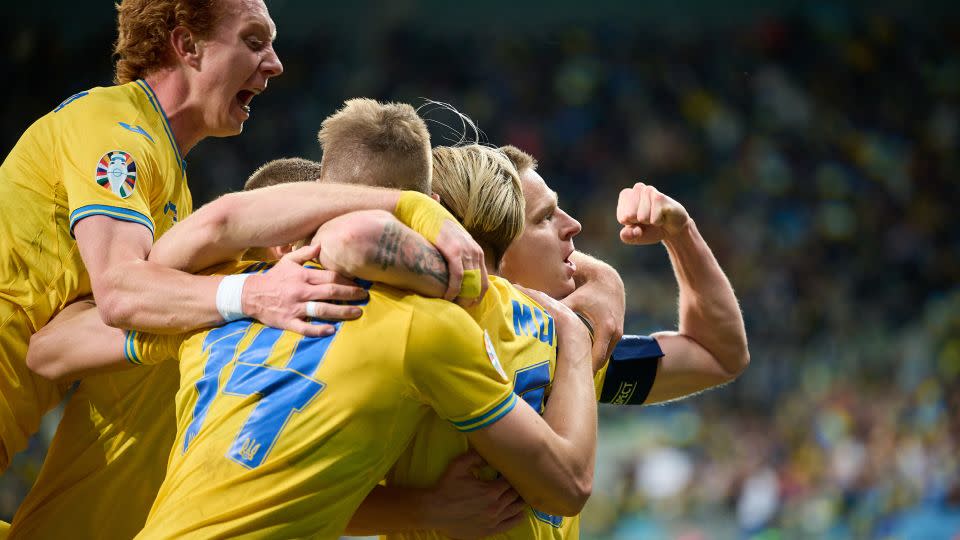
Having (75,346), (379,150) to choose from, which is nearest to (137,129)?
(75,346)

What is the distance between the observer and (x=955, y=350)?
986 cm

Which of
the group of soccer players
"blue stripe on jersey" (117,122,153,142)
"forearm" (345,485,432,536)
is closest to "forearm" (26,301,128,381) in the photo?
the group of soccer players

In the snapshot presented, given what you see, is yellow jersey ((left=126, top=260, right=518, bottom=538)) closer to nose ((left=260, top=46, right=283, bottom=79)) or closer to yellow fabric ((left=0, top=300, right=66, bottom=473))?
yellow fabric ((left=0, top=300, right=66, bottom=473))

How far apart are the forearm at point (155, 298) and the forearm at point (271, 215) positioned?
0.09 metres

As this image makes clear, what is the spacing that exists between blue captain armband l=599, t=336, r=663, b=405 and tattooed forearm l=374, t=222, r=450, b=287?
53.2 inches

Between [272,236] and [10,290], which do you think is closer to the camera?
[272,236]

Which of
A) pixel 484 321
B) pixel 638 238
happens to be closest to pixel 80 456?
pixel 484 321

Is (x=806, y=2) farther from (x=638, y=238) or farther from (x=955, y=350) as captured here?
(x=638, y=238)

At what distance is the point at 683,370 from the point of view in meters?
3.57

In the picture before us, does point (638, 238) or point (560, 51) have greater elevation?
point (638, 238)

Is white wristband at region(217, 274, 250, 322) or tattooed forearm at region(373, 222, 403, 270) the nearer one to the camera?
tattooed forearm at region(373, 222, 403, 270)

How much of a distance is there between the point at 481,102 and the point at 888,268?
5.09m

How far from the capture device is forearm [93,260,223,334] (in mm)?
2297

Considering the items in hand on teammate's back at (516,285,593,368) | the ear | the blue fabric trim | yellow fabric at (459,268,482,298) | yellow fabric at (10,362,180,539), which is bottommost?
yellow fabric at (10,362,180,539)
